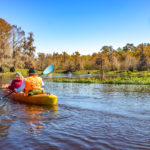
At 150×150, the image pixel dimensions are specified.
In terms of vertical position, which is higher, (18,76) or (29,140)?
(18,76)

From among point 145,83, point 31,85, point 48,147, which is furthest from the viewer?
point 145,83

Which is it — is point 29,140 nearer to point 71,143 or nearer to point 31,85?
point 71,143

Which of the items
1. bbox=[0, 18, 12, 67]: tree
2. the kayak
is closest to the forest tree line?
bbox=[0, 18, 12, 67]: tree

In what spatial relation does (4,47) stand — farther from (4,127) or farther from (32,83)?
(4,127)

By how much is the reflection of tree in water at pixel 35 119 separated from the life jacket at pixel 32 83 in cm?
101

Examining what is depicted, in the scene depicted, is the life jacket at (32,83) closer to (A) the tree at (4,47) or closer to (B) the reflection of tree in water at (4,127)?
(B) the reflection of tree in water at (4,127)

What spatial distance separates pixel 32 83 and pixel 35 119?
3.23 m

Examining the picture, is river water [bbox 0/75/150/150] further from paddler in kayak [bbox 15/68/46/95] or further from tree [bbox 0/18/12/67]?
tree [bbox 0/18/12/67]

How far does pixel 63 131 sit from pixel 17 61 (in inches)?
1743

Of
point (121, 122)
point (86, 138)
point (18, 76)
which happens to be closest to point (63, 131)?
point (86, 138)

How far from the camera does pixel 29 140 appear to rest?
4.99 meters

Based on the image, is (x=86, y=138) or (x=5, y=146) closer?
(x=5, y=146)

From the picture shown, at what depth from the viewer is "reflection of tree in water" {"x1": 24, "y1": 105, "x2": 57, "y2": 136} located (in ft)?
18.7

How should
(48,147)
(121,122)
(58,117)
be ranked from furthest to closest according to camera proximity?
(58,117) → (121,122) → (48,147)
